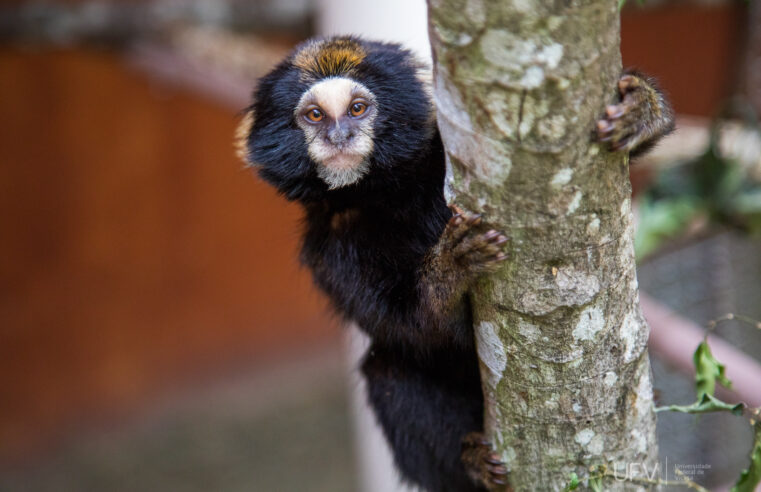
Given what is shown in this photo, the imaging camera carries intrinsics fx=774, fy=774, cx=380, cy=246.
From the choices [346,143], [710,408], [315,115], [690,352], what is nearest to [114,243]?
[315,115]

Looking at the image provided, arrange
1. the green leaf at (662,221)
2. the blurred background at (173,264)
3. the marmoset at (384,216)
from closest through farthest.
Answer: the marmoset at (384,216), the green leaf at (662,221), the blurred background at (173,264)

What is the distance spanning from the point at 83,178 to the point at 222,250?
3.79ft

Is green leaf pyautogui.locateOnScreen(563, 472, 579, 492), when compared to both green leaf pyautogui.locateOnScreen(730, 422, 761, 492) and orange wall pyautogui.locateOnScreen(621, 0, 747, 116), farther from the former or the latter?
orange wall pyautogui.locateOnScreen(621, 0, 747, 116)

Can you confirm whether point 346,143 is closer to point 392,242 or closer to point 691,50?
point 392,242

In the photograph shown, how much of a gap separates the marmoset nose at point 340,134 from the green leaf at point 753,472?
125 cm

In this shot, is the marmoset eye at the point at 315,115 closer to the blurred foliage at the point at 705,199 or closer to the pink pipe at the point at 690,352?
the pink pipe at the point at 690,352

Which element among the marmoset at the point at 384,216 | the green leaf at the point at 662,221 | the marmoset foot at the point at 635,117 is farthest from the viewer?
the green leaf at the point at 662,221

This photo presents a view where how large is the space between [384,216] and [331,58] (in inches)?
19.2

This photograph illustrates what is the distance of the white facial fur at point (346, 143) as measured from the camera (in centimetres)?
218

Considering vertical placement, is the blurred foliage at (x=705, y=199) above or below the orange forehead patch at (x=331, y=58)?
below

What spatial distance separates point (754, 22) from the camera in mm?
4980

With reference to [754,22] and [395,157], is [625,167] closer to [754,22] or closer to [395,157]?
[395,157]

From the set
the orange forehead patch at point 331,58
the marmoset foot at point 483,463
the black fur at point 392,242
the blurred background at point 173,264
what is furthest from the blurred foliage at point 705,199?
the orange forehead patch at point 331,58

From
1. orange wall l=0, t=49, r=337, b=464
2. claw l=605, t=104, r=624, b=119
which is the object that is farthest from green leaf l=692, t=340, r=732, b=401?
→ orange wall l=0, t=49, r=337, b=464
